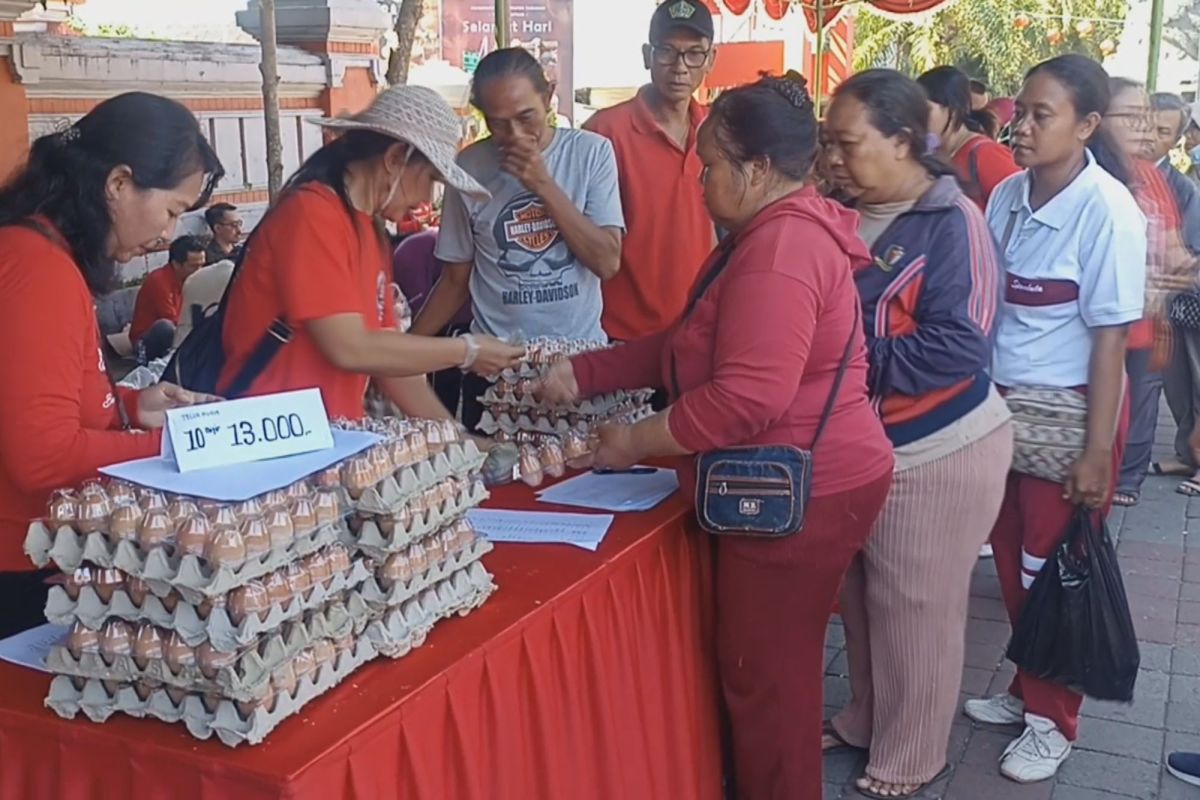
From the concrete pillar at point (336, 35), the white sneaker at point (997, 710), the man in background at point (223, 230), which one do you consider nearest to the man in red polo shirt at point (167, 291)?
the man in background at point (223, 230)

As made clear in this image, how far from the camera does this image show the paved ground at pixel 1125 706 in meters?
2.85

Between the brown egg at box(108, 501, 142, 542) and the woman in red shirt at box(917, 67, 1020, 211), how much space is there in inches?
116

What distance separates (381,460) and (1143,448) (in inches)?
165

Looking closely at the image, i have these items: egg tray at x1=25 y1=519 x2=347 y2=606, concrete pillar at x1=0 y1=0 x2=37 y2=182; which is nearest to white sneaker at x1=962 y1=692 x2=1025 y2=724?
egg tray at x1=25 y1=519 x2=347 y2=606

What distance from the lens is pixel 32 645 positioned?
1674mm

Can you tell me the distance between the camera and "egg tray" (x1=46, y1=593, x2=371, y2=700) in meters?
1.38

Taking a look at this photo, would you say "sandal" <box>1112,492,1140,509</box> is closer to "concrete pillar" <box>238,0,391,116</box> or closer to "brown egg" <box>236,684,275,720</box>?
"brown egg" <box>236,684,275,720</box>

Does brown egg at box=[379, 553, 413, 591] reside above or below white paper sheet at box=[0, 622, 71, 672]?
above

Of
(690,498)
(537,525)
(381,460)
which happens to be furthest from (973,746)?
(381,460)

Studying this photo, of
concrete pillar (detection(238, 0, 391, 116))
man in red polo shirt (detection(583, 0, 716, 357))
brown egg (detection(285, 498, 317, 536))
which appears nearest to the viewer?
brown egg (detection(285, 498, 317, 536))

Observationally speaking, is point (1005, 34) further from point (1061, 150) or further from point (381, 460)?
point (381, 460)

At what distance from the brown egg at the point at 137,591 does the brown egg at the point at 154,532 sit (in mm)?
43

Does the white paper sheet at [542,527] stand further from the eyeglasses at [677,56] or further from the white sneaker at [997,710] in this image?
the eyeglasses at [677,56]

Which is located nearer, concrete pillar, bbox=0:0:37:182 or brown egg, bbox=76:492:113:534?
brown egg, bbox=76:492:113:534
